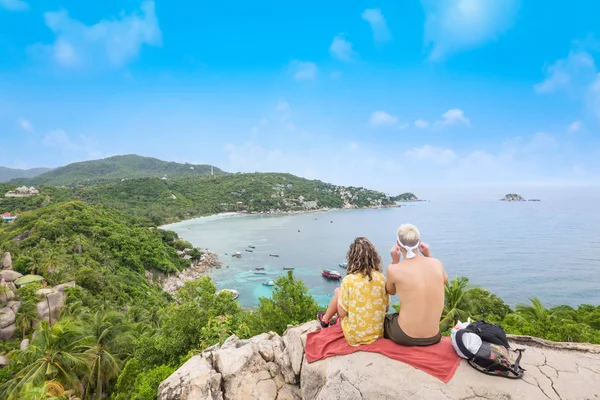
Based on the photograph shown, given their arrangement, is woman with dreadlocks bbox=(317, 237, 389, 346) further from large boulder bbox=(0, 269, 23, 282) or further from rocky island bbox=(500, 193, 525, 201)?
rocky island bbox=(500, 193, 525, 201)

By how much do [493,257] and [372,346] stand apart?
55.6 metres

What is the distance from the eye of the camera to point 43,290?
19125 mm

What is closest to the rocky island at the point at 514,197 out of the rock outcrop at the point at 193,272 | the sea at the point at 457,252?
the sea at the point at 457,252

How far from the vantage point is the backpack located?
3.61m

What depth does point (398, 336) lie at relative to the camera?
4164mm

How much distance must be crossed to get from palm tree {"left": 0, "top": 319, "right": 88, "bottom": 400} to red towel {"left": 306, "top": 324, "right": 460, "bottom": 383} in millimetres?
10975

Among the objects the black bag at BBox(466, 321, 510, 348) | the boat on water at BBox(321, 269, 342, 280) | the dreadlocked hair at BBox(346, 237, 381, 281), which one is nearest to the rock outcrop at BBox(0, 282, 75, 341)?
the dreadlocked hair at BBox(346, 237, 381, 281)

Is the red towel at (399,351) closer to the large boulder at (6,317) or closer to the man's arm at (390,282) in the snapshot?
the man's arm at (390,282)

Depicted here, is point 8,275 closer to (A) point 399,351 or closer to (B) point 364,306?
(B) point 364,306

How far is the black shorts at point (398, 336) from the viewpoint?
405cm

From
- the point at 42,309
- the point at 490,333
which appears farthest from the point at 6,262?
the point at 490,333

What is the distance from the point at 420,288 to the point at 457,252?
5629 centimetres

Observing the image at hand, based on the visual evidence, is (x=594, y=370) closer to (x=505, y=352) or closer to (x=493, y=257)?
(x=505, y=352)

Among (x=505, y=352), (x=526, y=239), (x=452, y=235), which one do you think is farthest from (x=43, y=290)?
(x=526, y=239)
